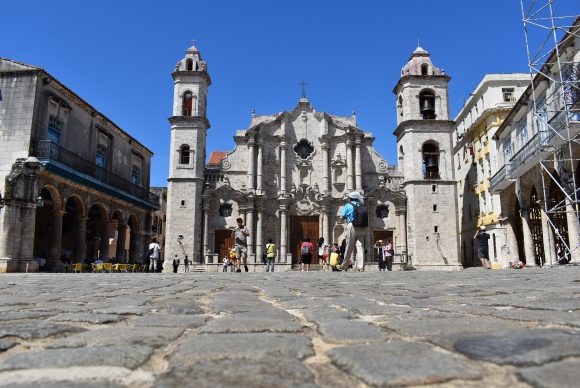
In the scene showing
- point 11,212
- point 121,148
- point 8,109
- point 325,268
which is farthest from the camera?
point 121,148

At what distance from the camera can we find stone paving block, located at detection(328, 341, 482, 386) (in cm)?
156

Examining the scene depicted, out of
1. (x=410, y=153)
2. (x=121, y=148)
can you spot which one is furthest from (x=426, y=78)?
(x=121, y=148)

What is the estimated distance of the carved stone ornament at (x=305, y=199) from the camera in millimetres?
31125

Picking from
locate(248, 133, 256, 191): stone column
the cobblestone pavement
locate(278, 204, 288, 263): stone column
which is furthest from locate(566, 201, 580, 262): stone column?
locate(248, 133, 256, 191): stone column

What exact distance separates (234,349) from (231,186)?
2958 cm

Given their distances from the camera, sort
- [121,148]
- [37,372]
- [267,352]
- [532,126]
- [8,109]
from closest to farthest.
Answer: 1. [37,372]
2. [267,352]
3. [8,109]
4. [532,126]
5. [121,148]

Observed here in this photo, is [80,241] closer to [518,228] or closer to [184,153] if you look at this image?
[184,153]

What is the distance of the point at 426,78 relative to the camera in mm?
31359

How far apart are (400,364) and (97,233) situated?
29650 millimetres

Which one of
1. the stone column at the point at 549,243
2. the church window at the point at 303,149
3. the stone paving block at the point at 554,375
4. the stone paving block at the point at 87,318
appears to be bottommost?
the stone paving block at the point at 87,318

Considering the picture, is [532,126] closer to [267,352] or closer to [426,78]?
[426,78]

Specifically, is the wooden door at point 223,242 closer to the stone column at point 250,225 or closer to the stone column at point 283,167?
the stone column at point 250,225

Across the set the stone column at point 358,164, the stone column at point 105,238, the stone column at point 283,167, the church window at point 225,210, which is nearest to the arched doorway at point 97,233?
the stone column at point 105,238

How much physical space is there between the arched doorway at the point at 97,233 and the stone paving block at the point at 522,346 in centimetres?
2572
